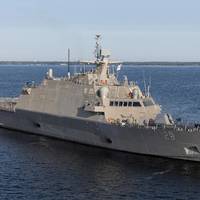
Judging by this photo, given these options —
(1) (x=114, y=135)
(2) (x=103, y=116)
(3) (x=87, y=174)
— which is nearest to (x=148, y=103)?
(2) (x=103, y=116)

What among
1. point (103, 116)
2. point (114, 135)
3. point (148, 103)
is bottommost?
point (114, 135)

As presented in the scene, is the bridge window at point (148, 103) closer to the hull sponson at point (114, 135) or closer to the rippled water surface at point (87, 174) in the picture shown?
the hull sponson at point (114, 135)

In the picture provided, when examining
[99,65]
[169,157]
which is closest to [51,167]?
[169,157]

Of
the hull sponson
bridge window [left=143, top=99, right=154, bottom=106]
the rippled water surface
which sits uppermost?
bridge window [left=143, top=99, right=154, bottom=106]

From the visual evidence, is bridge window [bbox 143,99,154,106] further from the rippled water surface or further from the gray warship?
the rippled water surface

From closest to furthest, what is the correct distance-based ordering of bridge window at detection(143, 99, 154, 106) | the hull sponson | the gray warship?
1. the hull sponson
2. the gray warship
3. bridge window at detection(143, 99, 154, 106)

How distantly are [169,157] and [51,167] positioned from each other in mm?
8452

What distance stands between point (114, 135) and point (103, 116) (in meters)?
2.00

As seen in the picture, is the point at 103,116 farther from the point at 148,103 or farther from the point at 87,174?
the point at 87,174

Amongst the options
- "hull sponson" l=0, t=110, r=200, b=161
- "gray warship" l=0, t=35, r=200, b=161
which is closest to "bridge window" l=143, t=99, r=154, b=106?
"gray warship" l=0, t=35, r=200, b=161

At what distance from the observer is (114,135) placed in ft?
137

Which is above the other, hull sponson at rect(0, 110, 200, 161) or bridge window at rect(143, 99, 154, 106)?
bridge window at rect(143, 99, 154, 106)

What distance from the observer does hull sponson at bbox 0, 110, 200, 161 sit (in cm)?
3819

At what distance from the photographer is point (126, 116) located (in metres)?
43.4
